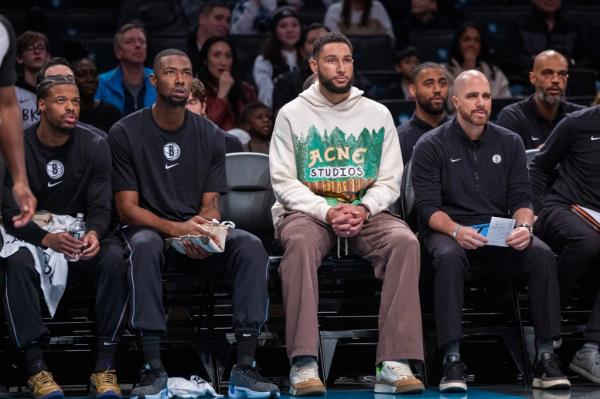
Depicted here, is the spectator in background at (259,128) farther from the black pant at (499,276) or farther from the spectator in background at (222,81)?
the black pant at (499,276)

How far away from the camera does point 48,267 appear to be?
567cm

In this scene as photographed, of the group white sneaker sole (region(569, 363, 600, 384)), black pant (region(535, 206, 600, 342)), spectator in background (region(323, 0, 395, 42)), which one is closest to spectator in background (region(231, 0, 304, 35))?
spectator in background (region(323, 0, 395, 42))

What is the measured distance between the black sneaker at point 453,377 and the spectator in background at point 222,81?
3248 millimetres

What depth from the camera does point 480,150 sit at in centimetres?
638

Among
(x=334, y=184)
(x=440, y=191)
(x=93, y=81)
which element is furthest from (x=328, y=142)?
(x=93, y=81)

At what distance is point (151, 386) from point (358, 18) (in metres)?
5.45

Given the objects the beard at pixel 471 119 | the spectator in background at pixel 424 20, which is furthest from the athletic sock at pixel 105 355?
the spectator in background at pixel 424 20

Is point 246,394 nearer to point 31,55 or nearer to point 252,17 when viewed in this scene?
point 31,55

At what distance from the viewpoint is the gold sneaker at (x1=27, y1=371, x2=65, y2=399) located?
5383mm

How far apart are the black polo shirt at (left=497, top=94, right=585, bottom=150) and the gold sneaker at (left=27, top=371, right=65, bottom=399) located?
11.5 feet

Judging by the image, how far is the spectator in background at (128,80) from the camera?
8414mm

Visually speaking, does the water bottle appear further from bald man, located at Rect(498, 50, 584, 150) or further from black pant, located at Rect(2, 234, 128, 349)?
bald man, located at Rect(498, 50, 584, 150)

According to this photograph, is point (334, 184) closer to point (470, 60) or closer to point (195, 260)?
point (195, 260)

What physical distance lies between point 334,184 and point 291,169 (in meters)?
0.24
